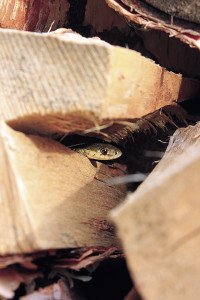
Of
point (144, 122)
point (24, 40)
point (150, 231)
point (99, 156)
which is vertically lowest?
point (99, 156)

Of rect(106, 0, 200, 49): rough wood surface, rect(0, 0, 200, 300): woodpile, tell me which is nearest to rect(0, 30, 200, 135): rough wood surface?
rect(0, 0, 200, 300): woodpile

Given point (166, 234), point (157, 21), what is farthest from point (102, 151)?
point (166, 234)

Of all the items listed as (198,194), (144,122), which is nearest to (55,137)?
(144,122)

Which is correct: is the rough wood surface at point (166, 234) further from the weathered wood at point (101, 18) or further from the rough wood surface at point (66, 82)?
the weathered wood at point (101, 18)

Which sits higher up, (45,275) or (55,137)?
(55,137)

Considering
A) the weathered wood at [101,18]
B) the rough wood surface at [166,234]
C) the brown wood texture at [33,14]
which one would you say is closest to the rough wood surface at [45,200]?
the rough wood surface at [166,234]

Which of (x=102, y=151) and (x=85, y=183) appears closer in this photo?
(x=85, y=183)

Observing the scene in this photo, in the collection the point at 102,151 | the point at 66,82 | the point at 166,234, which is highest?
the point at 66,82

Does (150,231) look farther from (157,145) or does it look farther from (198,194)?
(157,145)

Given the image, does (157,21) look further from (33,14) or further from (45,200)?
(45,200)
